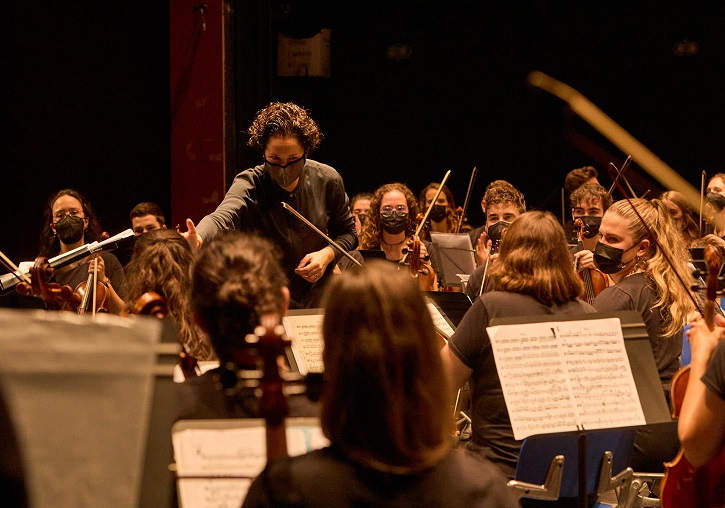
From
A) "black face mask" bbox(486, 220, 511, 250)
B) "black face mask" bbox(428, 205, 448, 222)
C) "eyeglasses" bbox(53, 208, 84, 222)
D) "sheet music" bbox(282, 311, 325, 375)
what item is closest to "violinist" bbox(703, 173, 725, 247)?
"black face mask" bbox(486, 220, 511, 250)

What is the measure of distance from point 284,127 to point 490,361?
135cm

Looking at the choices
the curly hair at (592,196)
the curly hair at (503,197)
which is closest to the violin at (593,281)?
the curly hair at (503,197)

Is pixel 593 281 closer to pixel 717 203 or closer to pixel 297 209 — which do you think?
pixel 297 209

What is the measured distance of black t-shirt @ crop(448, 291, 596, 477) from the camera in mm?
2760

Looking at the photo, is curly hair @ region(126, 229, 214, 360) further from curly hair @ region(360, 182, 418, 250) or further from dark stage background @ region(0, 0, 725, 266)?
dark stage background @ region(0, 0, 725, 266)

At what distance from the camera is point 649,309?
341cm

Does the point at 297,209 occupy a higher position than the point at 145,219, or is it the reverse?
the point at 297,209

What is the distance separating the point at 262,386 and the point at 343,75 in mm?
7488

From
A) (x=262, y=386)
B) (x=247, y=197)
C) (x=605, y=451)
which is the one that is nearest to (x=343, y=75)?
(x=247, y=197)

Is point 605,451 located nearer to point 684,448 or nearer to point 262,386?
point 684,448

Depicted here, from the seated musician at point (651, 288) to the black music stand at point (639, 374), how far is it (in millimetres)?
806

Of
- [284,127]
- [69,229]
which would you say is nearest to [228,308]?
[284,127]

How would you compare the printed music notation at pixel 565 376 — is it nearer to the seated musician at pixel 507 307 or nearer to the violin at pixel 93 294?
the seated musician at pixel 507 307

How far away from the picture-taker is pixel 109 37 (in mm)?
6520
